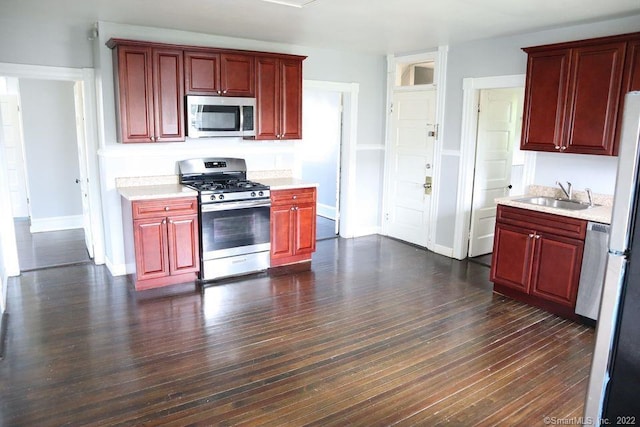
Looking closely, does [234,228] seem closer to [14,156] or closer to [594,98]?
[594,98]

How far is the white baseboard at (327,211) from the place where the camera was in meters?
7.27

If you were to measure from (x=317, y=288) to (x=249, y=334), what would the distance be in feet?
3.76

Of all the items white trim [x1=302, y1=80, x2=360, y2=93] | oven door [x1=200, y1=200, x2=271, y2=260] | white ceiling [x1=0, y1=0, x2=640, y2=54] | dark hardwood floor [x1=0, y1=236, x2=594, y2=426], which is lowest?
dark hardwood floor [x1=0, y1=236, x2=594, y2=426]

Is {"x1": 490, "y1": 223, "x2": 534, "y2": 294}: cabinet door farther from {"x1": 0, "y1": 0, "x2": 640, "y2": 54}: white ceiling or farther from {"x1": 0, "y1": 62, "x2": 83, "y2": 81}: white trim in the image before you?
{"x1": 0, "y1": 62, "x2": 83, "y2": 81}: white trim

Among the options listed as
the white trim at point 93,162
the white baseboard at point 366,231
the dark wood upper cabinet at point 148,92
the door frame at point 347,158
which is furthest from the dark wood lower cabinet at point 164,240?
the white baseboard at point 366,231

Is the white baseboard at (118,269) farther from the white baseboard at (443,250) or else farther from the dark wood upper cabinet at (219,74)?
the white baseboard at (443,250)

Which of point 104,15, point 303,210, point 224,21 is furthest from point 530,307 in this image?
point 104,15

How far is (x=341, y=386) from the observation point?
2752 mm

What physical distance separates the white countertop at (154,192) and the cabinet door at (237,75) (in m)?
1.11

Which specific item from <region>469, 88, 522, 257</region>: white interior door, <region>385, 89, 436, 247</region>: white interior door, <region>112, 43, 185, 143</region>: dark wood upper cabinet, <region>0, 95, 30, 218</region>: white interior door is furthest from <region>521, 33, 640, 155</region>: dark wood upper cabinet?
<region>0, 95, 30, 218</region>: white interior door

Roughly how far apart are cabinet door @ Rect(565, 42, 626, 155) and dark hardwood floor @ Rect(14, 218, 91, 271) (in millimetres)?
5145

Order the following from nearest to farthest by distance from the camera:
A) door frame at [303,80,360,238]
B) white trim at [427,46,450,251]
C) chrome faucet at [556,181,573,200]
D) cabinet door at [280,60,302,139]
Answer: chrome faucet at [556,181,573,200], cabinet door at [280,60,302,139], white trim at [427,46,450,251], door frame at [303,80,360,238]

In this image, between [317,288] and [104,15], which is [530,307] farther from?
[104,15]

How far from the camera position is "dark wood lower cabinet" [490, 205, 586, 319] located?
12.0 ft
